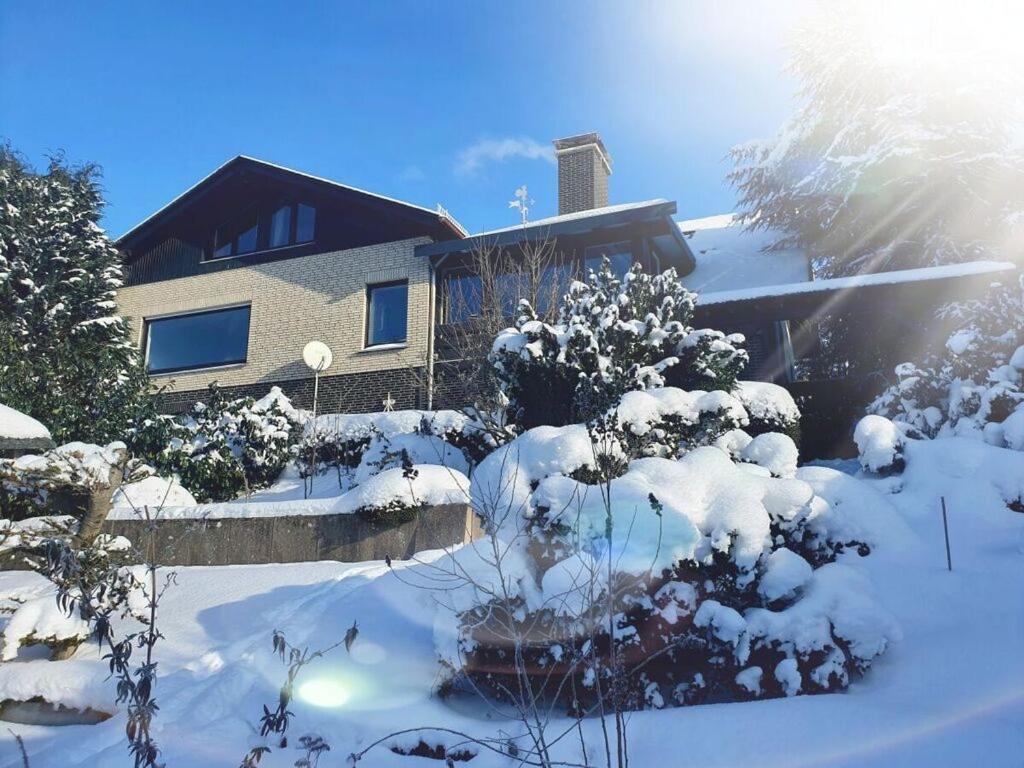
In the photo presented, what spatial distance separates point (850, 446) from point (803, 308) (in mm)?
3050

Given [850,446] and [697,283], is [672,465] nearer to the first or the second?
[850,446]

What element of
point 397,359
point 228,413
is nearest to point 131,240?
point 397,359

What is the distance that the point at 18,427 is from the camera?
747 cm

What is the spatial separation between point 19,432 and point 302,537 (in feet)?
10.4

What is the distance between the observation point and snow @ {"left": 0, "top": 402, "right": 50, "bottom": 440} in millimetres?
7312

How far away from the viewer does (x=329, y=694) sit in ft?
14.1

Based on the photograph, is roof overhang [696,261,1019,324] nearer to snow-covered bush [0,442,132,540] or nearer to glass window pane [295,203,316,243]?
glass window pane [295,203,316,243]

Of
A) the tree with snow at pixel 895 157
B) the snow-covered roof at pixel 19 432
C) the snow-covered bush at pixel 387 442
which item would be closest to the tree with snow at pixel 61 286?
the snow-covered bush at pixel 387 442

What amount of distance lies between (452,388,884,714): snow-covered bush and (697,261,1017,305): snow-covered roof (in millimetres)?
6898

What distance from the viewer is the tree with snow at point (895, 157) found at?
1442 cm

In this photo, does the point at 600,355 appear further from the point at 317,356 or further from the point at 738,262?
the point at 738,262

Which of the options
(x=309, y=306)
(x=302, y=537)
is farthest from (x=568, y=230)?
(x=302, y=537)

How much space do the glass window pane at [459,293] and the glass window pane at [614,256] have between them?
2051 millimetres

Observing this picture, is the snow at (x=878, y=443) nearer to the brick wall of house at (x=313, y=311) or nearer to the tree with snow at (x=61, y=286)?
the brick wall of house at (x=313, y=311)
